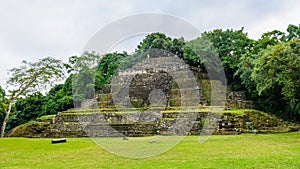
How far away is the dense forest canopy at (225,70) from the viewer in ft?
63.7

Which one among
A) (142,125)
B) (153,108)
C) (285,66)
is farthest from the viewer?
(153,108)

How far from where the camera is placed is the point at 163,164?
295 inches

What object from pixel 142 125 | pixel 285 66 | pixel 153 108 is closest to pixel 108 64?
pixel 153 108

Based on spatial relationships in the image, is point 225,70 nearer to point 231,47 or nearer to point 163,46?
point 231,47

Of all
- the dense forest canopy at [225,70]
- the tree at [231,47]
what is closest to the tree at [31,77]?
the dense forest canopy at [225,70]

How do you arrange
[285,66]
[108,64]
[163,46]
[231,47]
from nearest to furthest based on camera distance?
1. [285,66]
2. [231,47]
3. [163,46]
4. [108,64]

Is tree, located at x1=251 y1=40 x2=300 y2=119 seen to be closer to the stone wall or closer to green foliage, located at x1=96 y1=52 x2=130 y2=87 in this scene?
the stone wall

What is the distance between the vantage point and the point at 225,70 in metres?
28.0

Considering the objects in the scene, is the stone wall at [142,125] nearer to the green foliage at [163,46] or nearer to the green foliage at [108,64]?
the green foliage at [163,46]

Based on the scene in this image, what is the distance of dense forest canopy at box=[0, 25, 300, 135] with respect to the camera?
19406 millimetres

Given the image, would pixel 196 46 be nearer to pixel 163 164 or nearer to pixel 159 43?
pixel 159 43

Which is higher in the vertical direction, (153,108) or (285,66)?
(285,66)

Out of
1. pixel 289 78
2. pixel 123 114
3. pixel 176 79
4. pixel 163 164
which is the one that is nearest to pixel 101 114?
pixel 123 114

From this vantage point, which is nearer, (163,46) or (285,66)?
(285,66)
